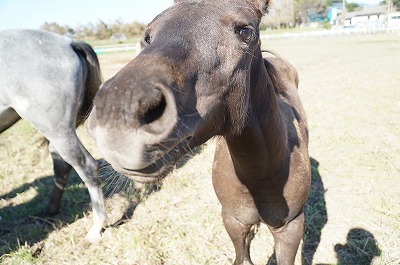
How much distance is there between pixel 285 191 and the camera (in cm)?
204

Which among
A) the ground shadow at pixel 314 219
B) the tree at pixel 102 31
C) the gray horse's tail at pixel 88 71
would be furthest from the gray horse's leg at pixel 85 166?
the tree at pixel 102 31

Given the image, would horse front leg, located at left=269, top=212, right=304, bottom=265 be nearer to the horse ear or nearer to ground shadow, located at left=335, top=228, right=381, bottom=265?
ground shadow, located at left=335, top=228, right=381, bottom=265

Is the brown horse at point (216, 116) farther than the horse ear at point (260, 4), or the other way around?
the horse ear at point (260, 4)

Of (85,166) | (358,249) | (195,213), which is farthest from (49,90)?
(358,249)

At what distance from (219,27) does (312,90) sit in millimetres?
8535

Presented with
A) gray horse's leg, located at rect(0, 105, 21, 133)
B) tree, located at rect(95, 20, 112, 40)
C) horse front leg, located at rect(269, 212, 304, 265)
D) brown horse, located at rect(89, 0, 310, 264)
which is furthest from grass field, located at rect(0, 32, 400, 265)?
tree, located at rect(95, 20, 112, 40)

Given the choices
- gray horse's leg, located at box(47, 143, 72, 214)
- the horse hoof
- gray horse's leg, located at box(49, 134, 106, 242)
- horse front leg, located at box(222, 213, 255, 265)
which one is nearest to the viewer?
horse front leg, located at box(222, 213, 255, 265)

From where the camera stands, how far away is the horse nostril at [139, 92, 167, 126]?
3.10 feet

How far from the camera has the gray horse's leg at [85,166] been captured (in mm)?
3121

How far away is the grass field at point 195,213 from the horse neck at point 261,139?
127 cm

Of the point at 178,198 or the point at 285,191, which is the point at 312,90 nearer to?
the point at 178,198

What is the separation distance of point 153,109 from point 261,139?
92 centimetres

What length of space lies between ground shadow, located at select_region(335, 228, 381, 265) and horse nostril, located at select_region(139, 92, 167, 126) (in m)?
2.71

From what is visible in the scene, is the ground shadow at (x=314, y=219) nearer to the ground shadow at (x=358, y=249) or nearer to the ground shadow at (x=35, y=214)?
the ground shadow at (x=358, y=249)
